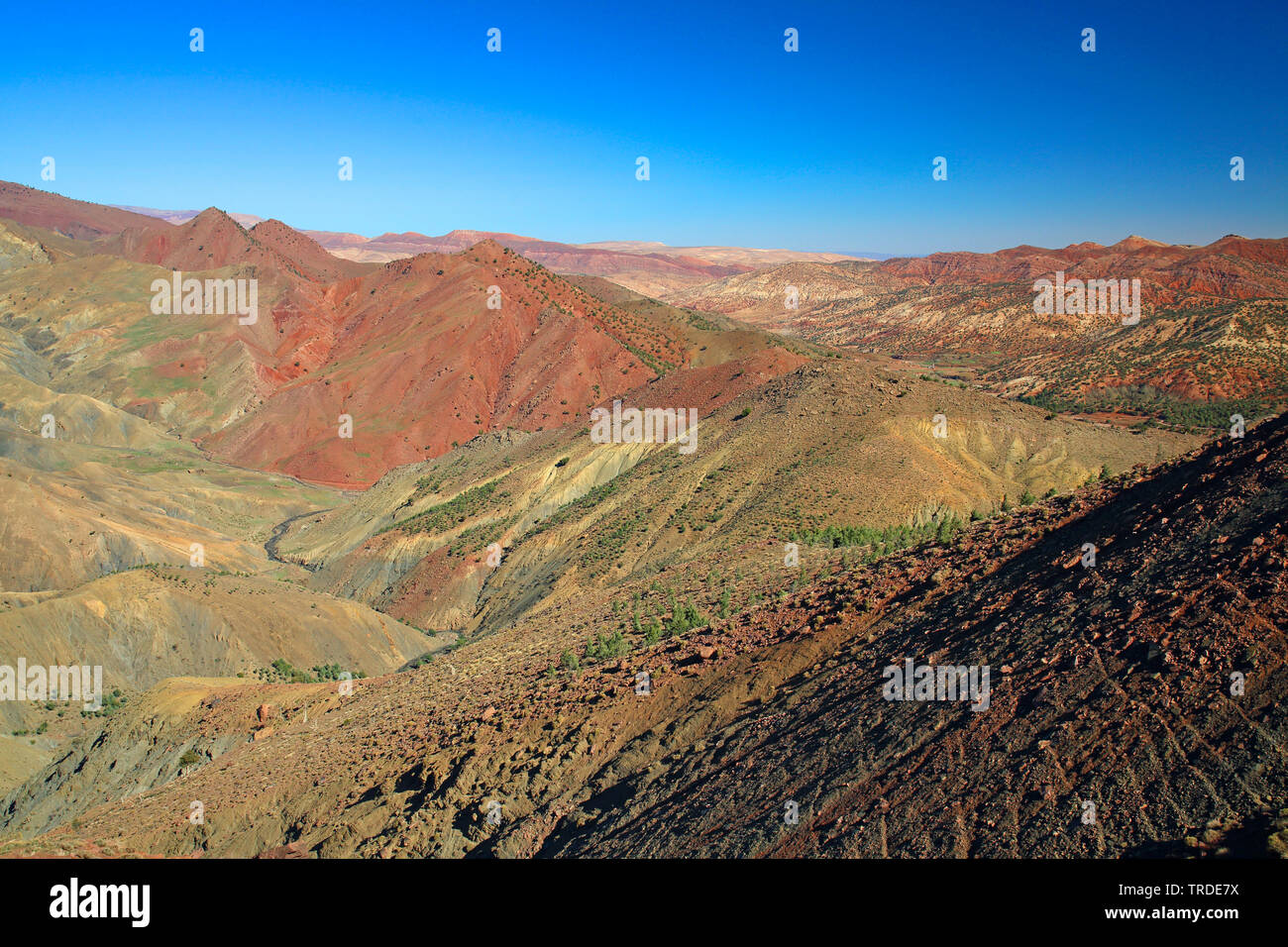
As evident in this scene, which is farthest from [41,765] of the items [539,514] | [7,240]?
[7,240]

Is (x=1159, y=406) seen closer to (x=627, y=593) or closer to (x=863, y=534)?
(x=863, y=534)

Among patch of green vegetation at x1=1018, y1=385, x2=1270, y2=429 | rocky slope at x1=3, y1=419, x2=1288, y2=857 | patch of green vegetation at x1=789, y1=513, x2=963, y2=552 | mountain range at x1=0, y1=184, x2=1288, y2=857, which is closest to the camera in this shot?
rocky slope at x1=3, y1=419, x2=1288, y2=857

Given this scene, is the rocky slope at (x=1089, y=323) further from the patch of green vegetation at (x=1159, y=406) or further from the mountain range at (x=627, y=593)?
the mountain range at (x=627, y=593)

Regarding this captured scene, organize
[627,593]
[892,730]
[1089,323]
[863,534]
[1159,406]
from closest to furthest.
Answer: [892,730], [627,593], [863,534], [1159,406], [1089,323]

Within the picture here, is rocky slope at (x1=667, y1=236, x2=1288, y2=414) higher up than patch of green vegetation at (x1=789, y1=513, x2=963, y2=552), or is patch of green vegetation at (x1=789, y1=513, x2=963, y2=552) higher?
rocky slope at (x1=667, y1=236, x2=1288, y2=414)

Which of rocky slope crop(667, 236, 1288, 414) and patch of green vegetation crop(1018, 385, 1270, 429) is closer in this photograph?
patch of green vegetation crop(1018, 385, 1270, 429)

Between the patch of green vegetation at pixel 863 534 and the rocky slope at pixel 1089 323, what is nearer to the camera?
the patch of green vegetation at pixel 863 534

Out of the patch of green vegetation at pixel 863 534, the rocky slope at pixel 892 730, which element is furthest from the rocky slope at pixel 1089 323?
the rocky slope at pixel 892 730

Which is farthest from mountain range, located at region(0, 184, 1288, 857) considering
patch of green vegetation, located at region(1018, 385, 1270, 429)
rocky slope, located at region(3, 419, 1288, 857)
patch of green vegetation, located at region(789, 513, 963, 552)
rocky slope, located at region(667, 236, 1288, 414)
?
rocky slope, located at region(667, 236, 1288, 414)

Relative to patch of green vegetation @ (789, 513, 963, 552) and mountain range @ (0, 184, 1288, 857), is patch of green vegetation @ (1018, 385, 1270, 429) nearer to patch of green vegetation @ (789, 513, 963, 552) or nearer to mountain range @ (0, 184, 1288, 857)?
mountain range @ (0, 184, 1288, 857)

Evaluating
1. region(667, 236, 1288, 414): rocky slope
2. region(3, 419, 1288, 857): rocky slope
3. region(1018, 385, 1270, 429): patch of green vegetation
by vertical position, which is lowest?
region(3, 419, 1288, 857): rocky slope

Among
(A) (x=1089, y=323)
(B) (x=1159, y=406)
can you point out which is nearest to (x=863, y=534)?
(B) (x=1159, y=406)
